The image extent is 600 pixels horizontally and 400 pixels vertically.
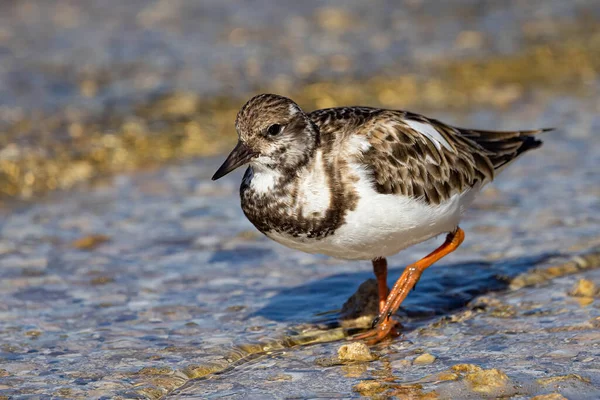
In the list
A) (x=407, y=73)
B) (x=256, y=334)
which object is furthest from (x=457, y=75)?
(x=256, y=334)

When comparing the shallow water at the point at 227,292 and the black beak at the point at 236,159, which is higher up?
the black beak at the point at 236,159

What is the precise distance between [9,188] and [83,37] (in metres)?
3.67

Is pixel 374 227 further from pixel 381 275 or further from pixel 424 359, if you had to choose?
pixel 381 275

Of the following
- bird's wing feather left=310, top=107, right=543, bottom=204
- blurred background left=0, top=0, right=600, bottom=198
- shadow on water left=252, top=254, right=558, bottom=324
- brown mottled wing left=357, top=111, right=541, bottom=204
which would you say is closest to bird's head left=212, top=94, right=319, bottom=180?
→ bird's wing feather left=310, top=107, right=543, bottom=204

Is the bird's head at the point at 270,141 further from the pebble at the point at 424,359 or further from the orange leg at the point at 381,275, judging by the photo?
the pebble at the point at 424,359

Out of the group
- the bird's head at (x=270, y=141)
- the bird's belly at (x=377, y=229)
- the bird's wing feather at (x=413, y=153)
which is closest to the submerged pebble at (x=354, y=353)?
the bird's belly at (x=377, y=229)

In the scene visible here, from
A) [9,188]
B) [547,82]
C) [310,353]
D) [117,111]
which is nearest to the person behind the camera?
[310,353]

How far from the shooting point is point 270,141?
4.50 m

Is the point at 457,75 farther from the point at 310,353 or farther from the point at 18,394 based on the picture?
the point at 18,394

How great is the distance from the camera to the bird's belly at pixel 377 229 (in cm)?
439

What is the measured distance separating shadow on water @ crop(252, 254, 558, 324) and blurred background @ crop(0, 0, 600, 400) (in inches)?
0.7

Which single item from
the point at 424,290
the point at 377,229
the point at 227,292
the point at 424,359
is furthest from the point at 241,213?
the point at 424,359

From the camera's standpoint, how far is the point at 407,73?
1026 cm

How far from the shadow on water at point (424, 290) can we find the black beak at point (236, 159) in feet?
3.41
